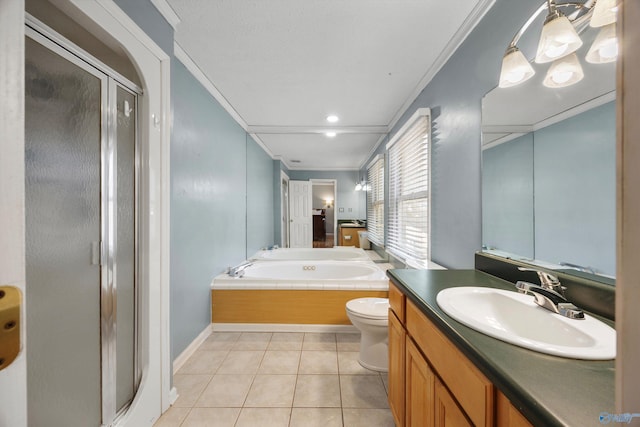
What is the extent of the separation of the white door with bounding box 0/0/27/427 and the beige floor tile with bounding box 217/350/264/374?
4.95 ft

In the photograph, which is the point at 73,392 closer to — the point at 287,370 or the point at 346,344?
the point at 287,370

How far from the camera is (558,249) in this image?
3.08ft

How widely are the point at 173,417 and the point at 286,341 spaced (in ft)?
3.26

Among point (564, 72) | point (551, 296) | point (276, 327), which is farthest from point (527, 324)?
point (276, 327)

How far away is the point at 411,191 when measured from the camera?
8.11ft

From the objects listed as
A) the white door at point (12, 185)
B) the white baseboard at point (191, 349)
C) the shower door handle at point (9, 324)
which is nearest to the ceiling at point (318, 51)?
the white door at point (12, 185)

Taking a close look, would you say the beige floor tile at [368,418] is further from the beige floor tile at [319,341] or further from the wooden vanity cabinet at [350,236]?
the wooden vanity cabinet at [350,236]

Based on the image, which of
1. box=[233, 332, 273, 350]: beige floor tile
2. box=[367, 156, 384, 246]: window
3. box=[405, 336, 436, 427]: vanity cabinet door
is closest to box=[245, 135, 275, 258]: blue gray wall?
box=[233, 332, 273, 350]: beige floor tile

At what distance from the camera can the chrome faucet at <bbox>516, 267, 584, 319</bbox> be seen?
2.50 feet

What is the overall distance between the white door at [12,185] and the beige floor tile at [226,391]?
1.25 metres

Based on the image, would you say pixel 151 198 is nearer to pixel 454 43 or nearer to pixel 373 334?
pixel 373 334

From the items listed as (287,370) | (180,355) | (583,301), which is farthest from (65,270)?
(583,301)

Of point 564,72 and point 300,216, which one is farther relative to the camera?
point 300,216

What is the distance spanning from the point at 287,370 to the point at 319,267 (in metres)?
1.66
